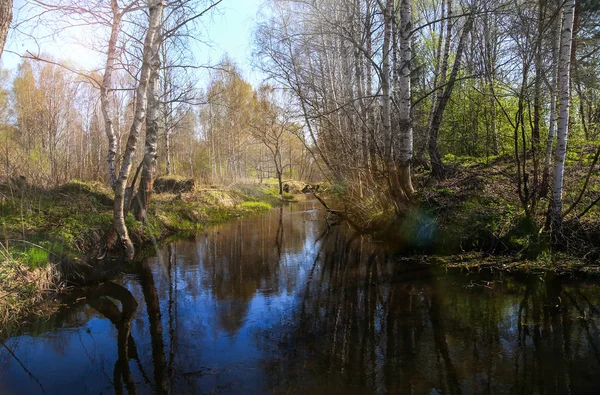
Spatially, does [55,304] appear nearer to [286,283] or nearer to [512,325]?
[286,283]

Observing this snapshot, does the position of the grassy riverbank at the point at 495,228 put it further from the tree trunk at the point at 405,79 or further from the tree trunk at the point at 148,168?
the tree trunk at the point at 148,168

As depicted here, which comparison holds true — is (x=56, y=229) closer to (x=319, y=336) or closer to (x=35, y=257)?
(x=35, y=257)

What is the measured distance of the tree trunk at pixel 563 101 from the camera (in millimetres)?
6867

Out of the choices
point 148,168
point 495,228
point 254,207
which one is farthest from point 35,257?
point 254,207

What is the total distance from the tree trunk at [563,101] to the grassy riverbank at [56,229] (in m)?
9.89

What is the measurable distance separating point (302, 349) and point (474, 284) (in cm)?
382

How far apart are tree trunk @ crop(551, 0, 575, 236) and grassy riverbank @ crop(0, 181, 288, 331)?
9.89m

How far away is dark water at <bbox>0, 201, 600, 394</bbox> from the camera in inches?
153

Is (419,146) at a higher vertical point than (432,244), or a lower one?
higher

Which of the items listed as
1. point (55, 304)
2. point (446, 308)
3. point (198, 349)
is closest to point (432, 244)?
point (446, 308)

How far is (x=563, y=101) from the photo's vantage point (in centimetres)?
704

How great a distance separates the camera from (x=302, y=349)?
4.63 meters

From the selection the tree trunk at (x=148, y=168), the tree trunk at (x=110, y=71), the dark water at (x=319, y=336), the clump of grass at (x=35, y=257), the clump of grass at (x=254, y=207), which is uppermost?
the tree trunk at (x=110, y=71)

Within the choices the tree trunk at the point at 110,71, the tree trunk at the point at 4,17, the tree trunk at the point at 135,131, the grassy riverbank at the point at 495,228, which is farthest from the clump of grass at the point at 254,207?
the tree trunk at the point at 4,17
